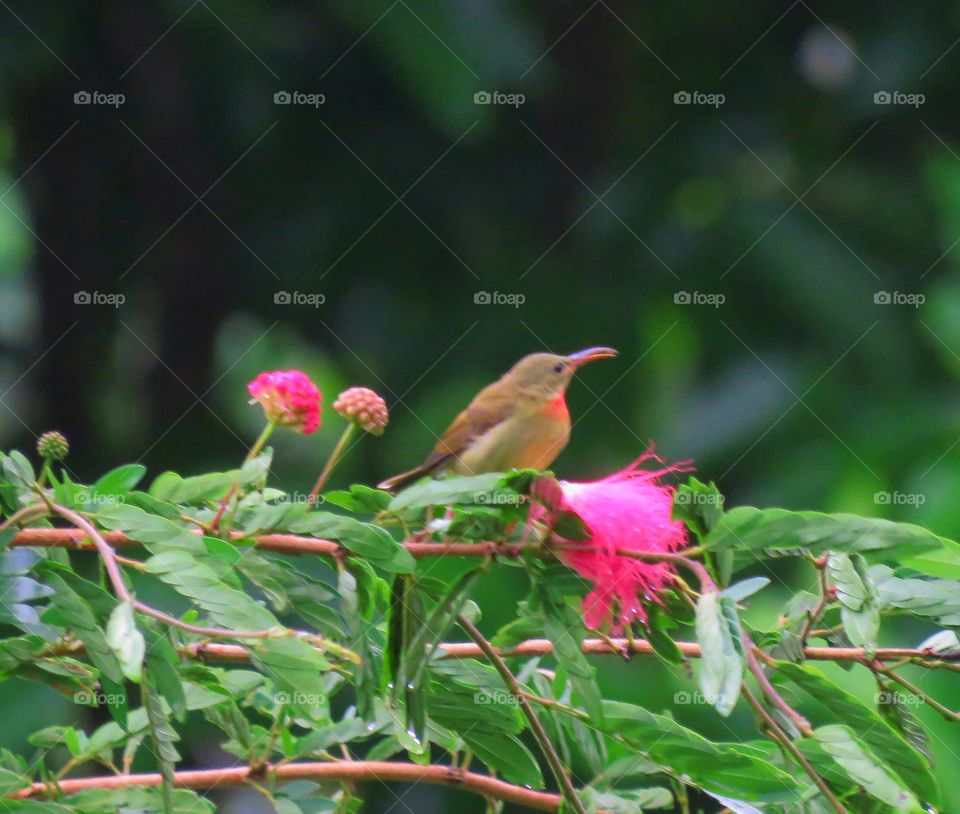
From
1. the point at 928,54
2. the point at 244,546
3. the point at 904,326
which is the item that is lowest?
the point at 244,546

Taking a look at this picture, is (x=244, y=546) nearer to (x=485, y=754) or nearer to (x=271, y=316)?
(x=485, y=754)

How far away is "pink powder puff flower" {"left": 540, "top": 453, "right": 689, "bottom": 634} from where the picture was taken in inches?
58.4

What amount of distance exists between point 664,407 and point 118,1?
2319 millimetres

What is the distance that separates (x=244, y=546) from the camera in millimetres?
1515

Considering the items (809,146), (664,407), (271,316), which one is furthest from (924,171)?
(271,316)

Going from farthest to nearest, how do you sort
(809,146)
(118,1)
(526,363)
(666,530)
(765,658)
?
(809,146) < (118,1) < (526,363) < (666,530) < (765,658)
